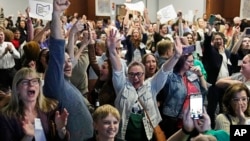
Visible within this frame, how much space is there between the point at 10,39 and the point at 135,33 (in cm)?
197

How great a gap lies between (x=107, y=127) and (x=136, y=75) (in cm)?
91

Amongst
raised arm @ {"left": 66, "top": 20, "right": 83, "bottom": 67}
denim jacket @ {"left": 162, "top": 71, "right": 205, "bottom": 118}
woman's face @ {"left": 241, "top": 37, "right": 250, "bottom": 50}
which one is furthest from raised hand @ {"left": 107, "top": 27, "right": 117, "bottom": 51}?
woman's face @ {"left": 241, "top": 37, "right": 250, "bottom": 50}

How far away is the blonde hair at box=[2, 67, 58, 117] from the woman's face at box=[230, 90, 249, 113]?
4.50 feet

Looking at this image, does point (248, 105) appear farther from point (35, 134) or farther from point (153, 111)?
point (35, 134)

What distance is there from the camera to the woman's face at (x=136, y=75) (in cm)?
381

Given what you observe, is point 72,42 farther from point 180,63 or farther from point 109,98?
point 180,63

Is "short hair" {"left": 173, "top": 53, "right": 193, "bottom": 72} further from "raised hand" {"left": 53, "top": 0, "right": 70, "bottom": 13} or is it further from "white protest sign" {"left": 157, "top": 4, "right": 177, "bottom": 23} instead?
A: "white protest sign" {"left": 157, "top": 4, "right": 177, "bottom": 23}

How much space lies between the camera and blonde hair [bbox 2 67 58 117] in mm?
2920

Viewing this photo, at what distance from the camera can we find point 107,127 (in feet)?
9.84

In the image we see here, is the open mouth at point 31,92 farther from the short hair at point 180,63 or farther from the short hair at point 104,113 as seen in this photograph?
the short hair at point 180,63

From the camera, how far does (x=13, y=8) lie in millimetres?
17219

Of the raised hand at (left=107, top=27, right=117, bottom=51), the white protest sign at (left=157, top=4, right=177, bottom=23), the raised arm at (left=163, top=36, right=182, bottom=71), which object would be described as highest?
the white protest sign at (left=157, top=4, right=177, bottom=23)

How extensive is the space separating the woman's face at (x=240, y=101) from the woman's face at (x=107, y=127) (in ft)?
3.29

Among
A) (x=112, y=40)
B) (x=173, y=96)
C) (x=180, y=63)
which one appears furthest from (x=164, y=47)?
(x=112, y=40)
